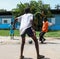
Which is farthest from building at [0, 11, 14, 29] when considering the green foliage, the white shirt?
the white shirt

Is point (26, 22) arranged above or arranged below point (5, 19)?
above

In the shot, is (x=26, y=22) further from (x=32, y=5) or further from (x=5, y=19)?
(x=5, y=19)

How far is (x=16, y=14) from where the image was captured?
4484 centimetres

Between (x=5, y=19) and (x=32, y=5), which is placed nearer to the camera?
(x=32, y=5)

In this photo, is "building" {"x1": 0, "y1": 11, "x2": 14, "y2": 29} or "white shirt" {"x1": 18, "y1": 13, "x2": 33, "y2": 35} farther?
"building" {"x1": 0, "y1": 11, "x2": 14, "y2": 29}

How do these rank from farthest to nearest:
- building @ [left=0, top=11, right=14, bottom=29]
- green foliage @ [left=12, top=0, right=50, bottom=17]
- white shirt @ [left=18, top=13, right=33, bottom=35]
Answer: building @ [left=0, top=11, right=14, bottom=29]
green foliage @ [left=12, top=0, right=50, bottom=17]
white shirt @ [left=18, top=13, right=33, bottom=35]

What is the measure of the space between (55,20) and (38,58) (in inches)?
1569

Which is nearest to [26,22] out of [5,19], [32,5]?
[32,5]

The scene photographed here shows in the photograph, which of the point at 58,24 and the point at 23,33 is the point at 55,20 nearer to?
the point at 58,24

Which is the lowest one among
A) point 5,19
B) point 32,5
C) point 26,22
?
point 5,19

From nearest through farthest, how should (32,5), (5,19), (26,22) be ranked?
(26,22) → (32,5) → (5,19)

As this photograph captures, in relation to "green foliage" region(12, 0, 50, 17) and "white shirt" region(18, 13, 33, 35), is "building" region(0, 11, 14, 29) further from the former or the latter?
"white shirt" region(18, 13, 33, 35)

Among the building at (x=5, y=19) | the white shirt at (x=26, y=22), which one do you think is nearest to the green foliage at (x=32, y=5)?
the building at (x=5, y=19)

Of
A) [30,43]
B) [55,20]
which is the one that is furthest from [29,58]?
[55,20]
